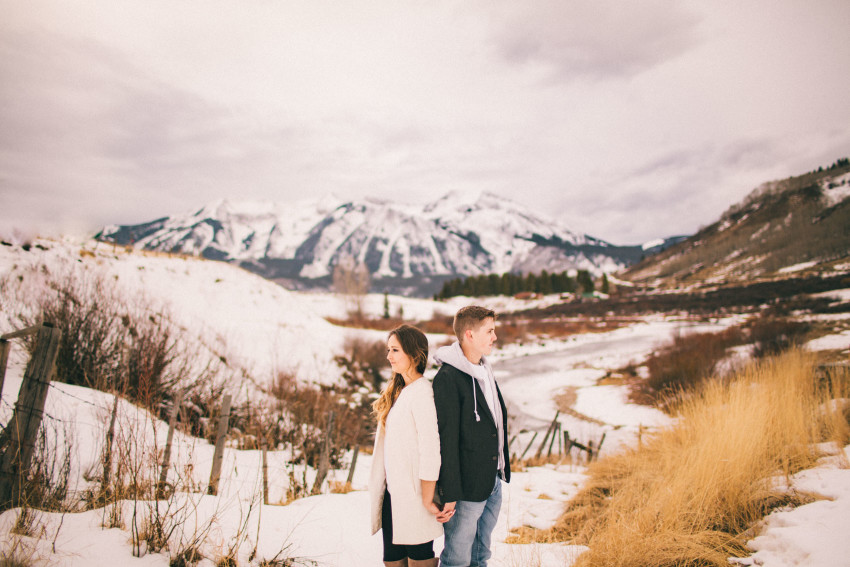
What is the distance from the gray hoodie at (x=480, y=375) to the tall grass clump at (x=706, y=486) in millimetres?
1481

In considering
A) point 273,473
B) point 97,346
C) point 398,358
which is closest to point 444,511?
point 398,358

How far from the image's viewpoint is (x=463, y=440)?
104 inches

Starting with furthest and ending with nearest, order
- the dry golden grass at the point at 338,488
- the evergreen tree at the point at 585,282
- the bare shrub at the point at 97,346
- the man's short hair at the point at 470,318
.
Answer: the evergreen tree at the point at 585,282
the bare shrub at the point at 97,346
the dry golden grass at the point at 338,488
the man's short hair at the point at 470,318

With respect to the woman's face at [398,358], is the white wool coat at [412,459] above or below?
below

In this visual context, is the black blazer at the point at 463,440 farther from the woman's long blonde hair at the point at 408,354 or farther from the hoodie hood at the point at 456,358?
the woman's long blonde hair at the point at 408,354

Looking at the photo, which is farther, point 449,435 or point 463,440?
point 463,440

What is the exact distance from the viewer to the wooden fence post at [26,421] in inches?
142

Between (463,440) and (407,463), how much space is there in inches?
17.1

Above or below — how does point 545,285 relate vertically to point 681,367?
above

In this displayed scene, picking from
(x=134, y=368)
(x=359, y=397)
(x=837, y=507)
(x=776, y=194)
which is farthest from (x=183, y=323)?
(x=776, y=194)

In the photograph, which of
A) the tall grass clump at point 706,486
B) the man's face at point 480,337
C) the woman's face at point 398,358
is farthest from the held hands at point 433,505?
the tall grass clump at point 706,486

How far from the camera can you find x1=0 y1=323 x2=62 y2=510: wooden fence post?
142 inches

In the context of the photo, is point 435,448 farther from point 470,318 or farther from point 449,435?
point 470,318

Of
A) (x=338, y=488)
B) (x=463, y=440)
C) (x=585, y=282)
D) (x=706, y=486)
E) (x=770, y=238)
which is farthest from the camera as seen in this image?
(x=770, y=238)
